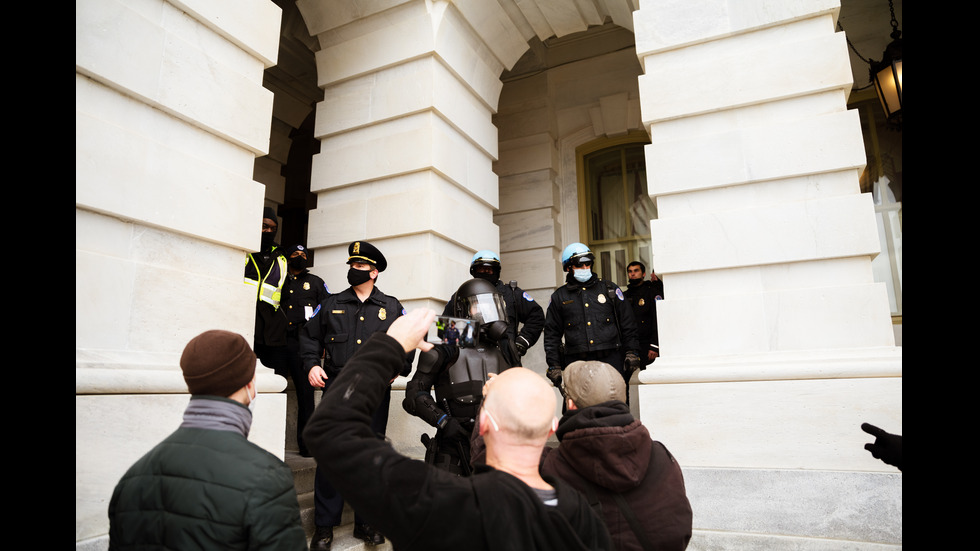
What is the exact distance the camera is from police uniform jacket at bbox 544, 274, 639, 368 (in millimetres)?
5809

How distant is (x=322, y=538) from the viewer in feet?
13.5

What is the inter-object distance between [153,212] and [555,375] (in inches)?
143

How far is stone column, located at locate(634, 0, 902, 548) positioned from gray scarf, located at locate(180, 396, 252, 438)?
3.50 meters

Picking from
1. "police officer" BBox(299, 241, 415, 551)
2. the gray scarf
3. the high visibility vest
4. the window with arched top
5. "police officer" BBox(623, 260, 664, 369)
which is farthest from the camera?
the window with arched top

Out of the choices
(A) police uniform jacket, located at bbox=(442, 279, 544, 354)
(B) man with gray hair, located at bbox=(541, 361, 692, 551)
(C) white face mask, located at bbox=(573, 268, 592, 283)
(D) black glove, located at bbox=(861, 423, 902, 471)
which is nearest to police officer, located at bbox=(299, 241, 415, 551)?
(A) police uniform jacket, located at bbox=(442, 279, 544, 354)

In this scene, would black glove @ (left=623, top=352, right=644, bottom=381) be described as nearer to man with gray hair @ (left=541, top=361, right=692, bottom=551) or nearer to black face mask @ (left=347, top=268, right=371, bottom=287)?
black face mask @ (left=347, top=268, right=371, bottom=287)

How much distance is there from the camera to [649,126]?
5.46m

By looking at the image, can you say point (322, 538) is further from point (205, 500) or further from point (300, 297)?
point (205, 500)

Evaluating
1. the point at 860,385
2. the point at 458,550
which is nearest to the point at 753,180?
the point at 860,385

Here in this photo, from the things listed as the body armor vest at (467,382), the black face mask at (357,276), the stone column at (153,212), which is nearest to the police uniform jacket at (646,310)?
the body armor vest at (467,382)

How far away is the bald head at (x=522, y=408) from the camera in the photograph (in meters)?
1.62

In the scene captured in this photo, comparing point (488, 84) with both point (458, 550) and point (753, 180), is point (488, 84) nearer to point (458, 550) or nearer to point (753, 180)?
point (753, 180)

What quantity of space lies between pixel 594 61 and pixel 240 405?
927 centimetres

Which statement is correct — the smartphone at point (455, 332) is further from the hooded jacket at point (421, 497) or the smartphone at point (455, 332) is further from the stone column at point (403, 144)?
the stone column at point (403, 144)
